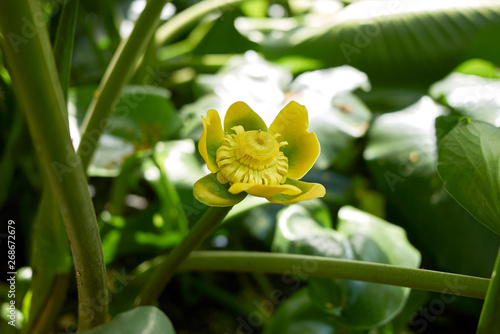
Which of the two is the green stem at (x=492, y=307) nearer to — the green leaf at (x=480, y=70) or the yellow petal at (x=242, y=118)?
the yellow petal at (x=242, y=118)

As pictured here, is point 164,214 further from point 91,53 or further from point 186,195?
point 91,53

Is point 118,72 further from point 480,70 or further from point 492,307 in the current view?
point 480,70

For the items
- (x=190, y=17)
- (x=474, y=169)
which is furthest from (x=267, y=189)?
(x=190, y=17)

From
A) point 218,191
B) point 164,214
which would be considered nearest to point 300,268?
point 218,191

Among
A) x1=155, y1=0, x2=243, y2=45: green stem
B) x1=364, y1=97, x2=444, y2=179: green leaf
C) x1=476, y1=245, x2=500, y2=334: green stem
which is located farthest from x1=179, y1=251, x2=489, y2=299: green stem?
x1=155, y1=0, x2=243, y2=45: green stem

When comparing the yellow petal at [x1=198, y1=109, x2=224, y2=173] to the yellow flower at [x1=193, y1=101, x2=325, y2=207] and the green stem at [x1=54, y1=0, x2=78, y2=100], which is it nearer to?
the yellow flower at [x1=193, y1=101, x2=325, y2=207]

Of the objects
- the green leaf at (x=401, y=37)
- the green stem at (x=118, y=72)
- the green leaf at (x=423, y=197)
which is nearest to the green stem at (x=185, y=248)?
the green stem at (x=118, y=72)
